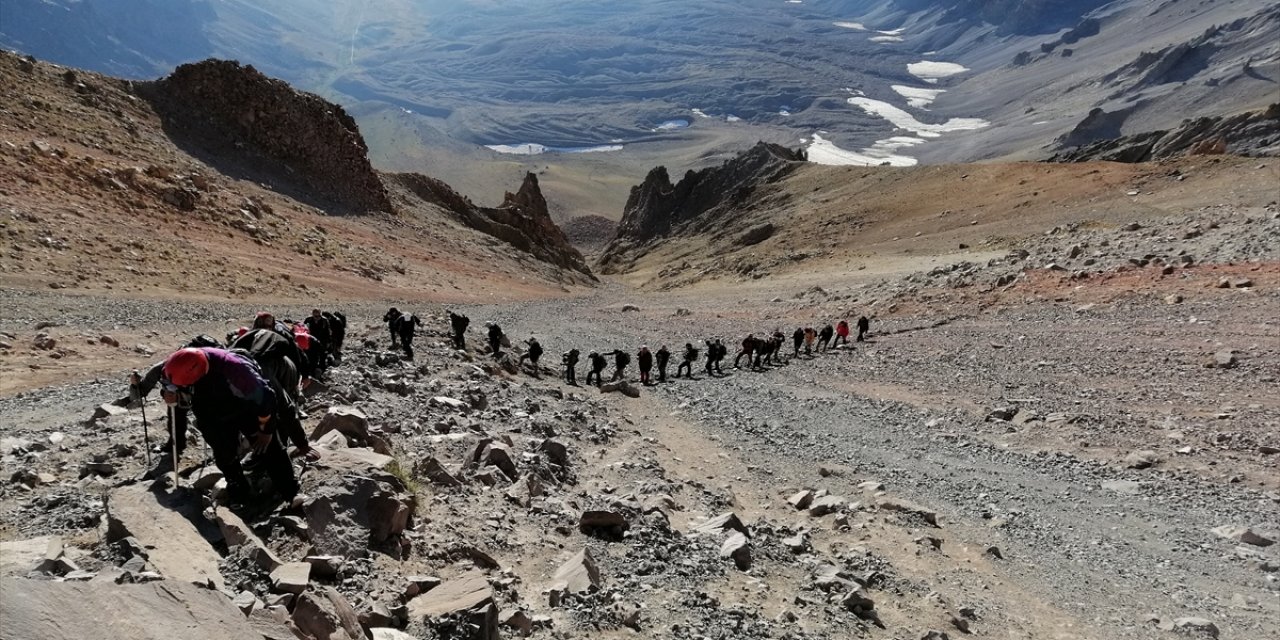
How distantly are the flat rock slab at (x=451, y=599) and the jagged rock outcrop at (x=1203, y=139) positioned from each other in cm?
7291

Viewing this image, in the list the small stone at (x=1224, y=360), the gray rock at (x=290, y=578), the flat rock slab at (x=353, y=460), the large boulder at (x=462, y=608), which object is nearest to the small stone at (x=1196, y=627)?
the large boulder at (x=462, y=608)

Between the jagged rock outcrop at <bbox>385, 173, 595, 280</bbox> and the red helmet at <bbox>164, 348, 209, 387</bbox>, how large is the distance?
176ft

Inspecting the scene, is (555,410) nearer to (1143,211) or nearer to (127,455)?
(127,455)

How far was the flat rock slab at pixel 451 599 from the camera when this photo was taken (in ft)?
18.5

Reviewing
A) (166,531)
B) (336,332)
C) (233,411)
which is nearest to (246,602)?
(166,531)

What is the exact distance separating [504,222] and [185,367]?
57.7m

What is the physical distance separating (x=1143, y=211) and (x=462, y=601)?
40.0 m

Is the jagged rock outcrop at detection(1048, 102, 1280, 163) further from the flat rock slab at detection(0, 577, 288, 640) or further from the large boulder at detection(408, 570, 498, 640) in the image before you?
the flat rock slab at detection(0, 577, 288, 640)

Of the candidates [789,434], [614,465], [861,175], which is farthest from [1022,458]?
[861,175]

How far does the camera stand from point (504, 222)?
62500 mm

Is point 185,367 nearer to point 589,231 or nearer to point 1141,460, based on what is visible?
point 1141,460

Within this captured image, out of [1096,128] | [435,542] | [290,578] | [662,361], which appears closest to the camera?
[290,578]

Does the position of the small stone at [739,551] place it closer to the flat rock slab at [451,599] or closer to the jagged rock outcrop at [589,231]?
the flat rock slab at [451,599]

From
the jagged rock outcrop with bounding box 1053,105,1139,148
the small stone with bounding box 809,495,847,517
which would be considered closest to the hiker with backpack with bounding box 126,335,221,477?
the small stone with bounding box 809,495,847,517
